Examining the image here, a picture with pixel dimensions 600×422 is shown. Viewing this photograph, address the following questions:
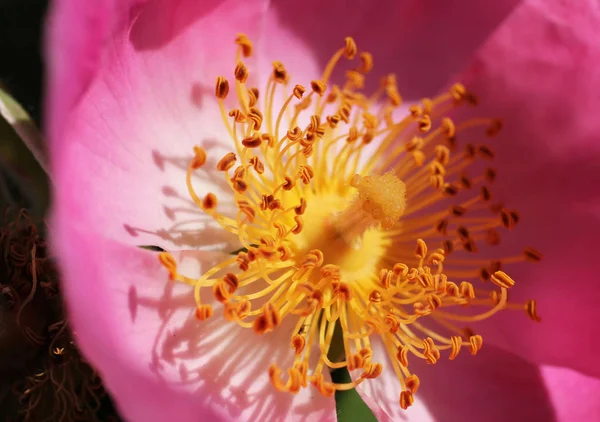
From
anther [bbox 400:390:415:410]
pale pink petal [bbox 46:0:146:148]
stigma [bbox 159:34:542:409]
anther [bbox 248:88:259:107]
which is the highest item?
pale pink petal [bbox 46:0:146:148]

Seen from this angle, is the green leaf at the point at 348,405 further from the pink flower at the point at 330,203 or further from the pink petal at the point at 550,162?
the pink petal at the point at 550,162

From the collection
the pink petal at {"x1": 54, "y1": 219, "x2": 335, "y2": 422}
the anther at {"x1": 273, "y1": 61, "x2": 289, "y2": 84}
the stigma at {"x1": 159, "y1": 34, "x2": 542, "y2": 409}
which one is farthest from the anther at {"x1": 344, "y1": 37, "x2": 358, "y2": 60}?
the pink petal at {"x1": 54, "y1": 219, "x2": 335, "y2": 422}

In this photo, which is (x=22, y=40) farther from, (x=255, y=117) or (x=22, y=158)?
(x=255, y=117)

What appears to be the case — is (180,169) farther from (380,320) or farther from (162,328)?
(380,320)

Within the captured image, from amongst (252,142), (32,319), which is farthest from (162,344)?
(252,142)

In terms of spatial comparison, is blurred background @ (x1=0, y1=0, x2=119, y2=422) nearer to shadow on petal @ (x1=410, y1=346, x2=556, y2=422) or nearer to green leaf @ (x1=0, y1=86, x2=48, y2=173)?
green leaf @ (x1=0, y1=86, x2=48, y2=173)

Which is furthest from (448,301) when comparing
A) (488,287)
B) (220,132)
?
(220,132)

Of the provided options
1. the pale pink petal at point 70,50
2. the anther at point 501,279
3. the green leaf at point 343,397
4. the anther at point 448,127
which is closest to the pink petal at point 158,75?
the pale pink petal at point 70,50
